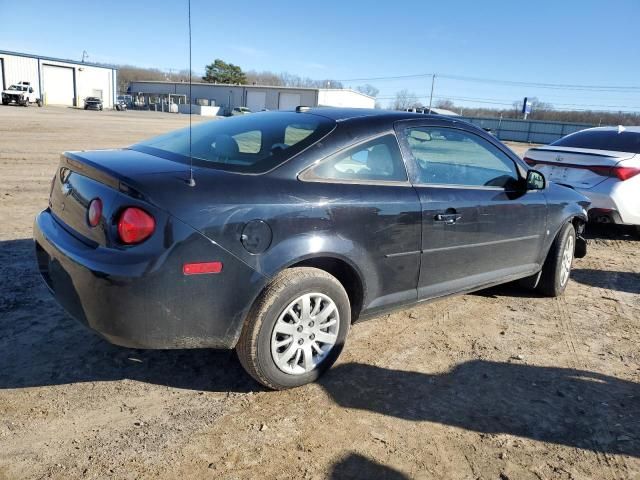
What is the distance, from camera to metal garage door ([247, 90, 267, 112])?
75.0 meters

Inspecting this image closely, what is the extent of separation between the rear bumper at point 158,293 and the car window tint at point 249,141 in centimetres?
86

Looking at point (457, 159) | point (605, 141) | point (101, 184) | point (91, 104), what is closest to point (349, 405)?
point (101, 184)

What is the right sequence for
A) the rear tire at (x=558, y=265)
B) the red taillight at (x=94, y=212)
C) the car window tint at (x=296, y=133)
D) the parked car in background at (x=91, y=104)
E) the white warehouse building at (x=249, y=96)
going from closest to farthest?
the red taillight at (x=94, y=212)
the car window tint at (x=296, y=133)
the rear tire at (x=558, y=265)
the parked car in background at (x=91, y=104)
the white warehouse building at (x=249, y=96)

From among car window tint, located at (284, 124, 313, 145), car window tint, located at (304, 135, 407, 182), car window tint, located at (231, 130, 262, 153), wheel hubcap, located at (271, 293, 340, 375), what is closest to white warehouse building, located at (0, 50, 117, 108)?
car window tint, located at (231, 130, 262, 153)

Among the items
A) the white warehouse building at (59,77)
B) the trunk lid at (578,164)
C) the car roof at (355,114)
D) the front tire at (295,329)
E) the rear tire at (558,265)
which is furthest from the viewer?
the white warehouse building at (59,77)

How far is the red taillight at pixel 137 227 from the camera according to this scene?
7.93 feet

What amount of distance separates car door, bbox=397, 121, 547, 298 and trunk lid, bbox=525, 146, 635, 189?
2.84 metres

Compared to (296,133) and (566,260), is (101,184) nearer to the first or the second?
(296,133)

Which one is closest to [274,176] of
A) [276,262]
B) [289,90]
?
[276,262]

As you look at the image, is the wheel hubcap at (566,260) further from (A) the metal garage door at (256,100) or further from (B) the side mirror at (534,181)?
(A) the metal garage door at (256,100)

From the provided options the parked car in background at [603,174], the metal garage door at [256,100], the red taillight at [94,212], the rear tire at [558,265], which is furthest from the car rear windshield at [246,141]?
the metal garage door at [256,100]

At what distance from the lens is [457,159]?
410 centimetres

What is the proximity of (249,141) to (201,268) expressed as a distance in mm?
1082

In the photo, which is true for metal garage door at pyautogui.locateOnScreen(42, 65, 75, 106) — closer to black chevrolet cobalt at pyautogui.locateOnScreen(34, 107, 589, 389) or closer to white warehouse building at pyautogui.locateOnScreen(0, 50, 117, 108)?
white warehouse building at pyautogui.locateOnScreen(0, 50, 117, 108)
